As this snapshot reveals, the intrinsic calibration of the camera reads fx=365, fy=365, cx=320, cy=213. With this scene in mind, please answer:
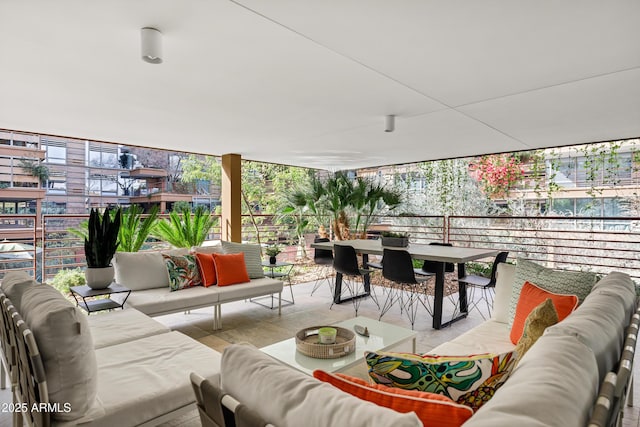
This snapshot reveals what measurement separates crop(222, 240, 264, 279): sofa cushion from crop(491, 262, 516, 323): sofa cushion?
104 inches

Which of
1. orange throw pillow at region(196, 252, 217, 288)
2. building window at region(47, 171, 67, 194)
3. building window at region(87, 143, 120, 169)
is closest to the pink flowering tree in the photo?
orange throw pillow at region(196, 252, 217, 288)

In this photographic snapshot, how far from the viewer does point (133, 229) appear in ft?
15.2

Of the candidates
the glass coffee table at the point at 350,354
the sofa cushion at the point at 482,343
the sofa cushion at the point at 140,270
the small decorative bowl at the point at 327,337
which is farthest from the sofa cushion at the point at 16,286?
the sofa cushion at the point at 482,343

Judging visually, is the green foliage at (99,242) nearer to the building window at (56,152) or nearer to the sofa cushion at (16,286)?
the sofa cushion at (16,286)

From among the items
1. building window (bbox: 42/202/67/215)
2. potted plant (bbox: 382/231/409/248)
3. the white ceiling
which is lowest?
potted plant (bbox: 382/231/409/248)

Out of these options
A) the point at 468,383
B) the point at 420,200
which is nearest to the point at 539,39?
the point at 468,383

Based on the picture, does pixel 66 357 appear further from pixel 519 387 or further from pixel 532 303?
pixel 532 303

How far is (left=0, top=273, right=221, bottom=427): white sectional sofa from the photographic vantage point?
1.43 metres

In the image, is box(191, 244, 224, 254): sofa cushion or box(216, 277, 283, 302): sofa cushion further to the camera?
box(191, 244, 224, 254): sofa cushion

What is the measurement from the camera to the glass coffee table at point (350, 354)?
2.05m

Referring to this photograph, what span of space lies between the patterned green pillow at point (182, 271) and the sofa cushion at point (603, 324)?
3.32 metres

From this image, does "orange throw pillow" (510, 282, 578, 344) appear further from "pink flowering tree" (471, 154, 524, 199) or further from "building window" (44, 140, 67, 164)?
"building window" (44, 140, 67, 164)

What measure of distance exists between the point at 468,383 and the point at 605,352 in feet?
1.87

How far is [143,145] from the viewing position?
5152mm
